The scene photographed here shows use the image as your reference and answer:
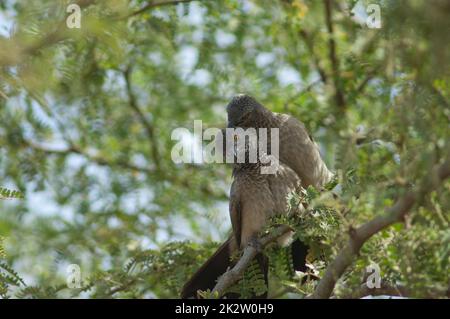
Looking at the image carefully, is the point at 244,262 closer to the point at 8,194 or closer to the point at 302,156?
the point at 302,156

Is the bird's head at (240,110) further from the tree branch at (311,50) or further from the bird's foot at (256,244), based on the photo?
the tree branch at (311,50)

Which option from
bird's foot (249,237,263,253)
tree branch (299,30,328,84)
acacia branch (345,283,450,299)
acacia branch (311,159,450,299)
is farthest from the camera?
tree branch (299,30,328,84)

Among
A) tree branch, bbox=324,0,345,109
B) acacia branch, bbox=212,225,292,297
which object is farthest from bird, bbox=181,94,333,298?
tree branch, bbox=324,0,345,109

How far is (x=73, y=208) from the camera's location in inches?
313

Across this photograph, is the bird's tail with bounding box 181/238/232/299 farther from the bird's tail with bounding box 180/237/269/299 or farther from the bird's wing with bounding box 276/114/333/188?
the bird's wing with bounding box 276/114/333/188

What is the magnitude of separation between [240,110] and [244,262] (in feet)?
6.04

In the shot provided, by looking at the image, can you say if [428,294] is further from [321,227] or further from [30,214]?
[30,214]

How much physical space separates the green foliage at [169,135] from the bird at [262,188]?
0.69 ft

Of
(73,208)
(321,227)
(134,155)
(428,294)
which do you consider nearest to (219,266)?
(321,227)

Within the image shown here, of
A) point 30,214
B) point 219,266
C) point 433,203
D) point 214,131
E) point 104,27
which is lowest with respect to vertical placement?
point 30,214

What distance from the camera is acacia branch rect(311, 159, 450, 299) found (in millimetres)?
2656

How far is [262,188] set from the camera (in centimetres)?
537

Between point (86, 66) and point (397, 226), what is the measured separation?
Answer: 3.51m

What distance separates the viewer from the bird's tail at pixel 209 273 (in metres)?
5.17
